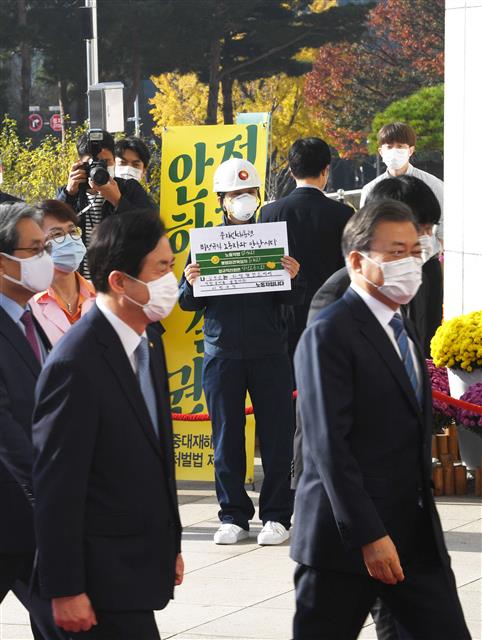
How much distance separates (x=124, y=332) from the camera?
4.03 meters

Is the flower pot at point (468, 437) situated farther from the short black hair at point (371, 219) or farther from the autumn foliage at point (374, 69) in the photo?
the autumn foliage at point (374, 69)

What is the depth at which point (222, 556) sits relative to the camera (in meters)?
7.64

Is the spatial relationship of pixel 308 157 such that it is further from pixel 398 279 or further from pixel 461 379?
pixel 398 279

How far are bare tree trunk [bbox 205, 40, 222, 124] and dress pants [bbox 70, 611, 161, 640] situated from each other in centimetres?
4865

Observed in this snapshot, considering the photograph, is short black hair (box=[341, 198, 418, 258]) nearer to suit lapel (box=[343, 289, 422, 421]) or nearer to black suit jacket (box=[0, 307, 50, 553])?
suit lapel (box=[343, 289, 422, 421])

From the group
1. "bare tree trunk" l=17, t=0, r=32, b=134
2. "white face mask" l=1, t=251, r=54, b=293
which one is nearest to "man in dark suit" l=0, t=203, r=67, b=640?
"white face mask" l=1, t=251, r=54, b=293

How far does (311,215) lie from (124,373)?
4.52 meters

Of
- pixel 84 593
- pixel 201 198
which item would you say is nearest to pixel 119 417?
pixel 84 593

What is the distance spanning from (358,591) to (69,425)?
1057 millimetres

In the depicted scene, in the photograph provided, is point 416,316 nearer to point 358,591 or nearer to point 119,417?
point 358,591

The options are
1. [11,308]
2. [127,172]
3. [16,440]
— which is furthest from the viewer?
[127,172]

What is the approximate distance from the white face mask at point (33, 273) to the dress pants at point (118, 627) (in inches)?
54.8

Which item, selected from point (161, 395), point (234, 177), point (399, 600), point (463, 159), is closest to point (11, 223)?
point (161, 395)

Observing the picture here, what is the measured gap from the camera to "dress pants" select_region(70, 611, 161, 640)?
389 cm
